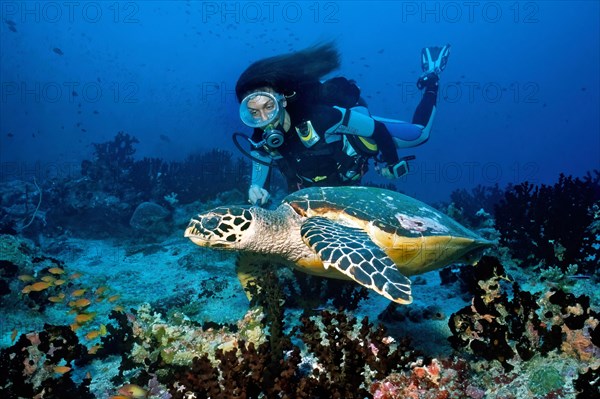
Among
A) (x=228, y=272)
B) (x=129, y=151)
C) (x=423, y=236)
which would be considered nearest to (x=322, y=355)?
(x=423, y=236)

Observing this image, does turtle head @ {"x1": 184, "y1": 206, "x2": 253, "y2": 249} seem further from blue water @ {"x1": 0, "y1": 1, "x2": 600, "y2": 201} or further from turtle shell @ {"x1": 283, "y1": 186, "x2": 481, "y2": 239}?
blue water @ {"x1": 0, "y1": 1, "x2": 600, "y2": 201}

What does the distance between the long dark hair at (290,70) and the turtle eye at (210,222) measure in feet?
10.2

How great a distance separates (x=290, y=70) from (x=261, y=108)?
0.97 metres

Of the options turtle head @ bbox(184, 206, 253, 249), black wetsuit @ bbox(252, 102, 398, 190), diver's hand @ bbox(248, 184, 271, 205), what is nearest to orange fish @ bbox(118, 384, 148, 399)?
turtle head @ bbox(184, 206, 253, 249)

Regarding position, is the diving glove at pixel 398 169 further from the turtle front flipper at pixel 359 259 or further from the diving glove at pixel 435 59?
the diving glove at pixel 435 59

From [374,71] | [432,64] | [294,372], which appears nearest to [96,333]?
[294,372]

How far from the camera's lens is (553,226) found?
190 inches

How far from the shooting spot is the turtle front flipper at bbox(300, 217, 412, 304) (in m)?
2.38

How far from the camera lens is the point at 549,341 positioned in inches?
97.0

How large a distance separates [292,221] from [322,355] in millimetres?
1737

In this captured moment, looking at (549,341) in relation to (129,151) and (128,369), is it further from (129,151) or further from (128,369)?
(129,151)

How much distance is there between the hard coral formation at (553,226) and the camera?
4.57m

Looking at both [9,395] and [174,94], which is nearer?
[9,395]

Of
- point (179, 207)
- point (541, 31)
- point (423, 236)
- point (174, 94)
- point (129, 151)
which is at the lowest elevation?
point (179, 207)
